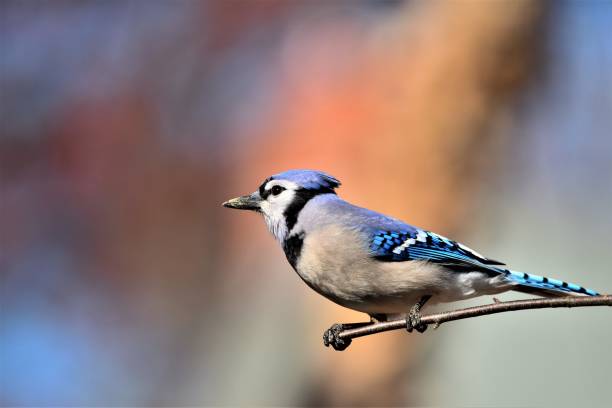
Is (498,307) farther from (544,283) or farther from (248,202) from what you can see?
(248,202)

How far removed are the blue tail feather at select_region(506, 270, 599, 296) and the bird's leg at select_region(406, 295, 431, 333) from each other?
210 mm

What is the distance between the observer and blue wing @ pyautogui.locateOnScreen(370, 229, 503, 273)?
1914 mm

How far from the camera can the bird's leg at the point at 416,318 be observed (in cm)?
162

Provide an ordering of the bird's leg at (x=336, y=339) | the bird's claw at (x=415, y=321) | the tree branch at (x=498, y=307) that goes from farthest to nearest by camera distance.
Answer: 1. the bird's leg at (x=336, y=339)
2. the bird's claw at (x=415, y=321)
3. the tree branch at (x=498, y=307)

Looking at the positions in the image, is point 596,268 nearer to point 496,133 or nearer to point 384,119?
point 496,133

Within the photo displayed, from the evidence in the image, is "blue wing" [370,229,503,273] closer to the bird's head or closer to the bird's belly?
the bird's belly

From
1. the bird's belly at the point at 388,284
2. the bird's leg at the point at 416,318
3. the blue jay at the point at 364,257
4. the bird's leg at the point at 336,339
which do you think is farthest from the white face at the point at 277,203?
the bird's leg at the point at 416,318

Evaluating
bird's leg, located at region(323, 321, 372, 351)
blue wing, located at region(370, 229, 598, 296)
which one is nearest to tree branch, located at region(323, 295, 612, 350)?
bird's leg, located at region(323, 321, 372, 351)

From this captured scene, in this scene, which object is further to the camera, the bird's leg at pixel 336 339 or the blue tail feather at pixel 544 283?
the bird's leg at pixel 336 339

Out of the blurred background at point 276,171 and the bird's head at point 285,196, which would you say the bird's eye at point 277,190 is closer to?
the bird's head at point 285,196

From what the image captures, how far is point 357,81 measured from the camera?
5.55m

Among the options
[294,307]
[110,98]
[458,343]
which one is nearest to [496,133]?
[458,343]

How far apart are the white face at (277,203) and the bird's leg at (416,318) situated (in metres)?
0.37

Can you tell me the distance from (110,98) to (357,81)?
193 centimetres
